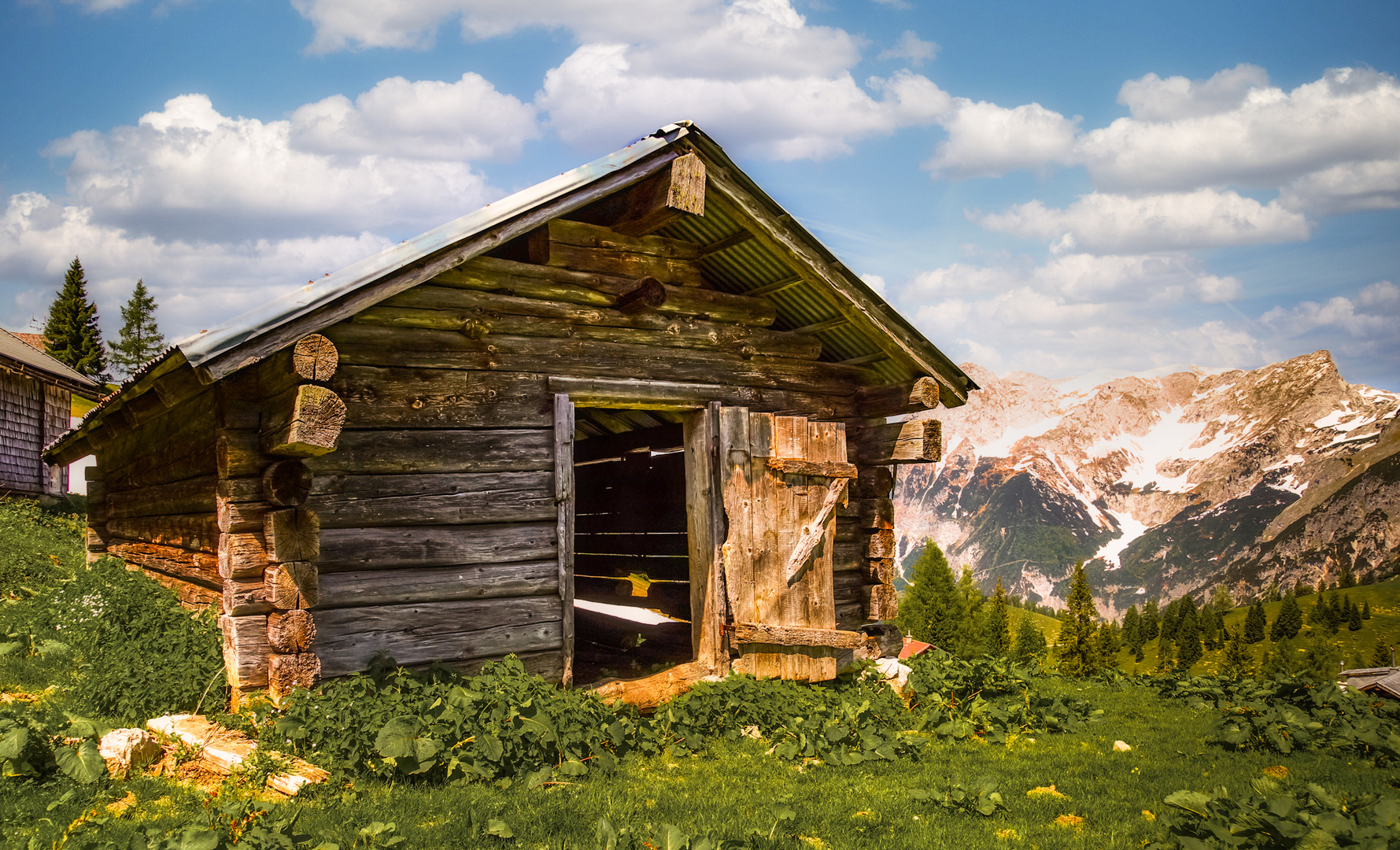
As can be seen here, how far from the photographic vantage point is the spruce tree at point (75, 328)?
40.1m

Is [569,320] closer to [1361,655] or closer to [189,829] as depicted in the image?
[189,829]

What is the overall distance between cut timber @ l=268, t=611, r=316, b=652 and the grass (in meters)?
0.93

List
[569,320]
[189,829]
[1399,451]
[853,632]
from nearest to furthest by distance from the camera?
[189,829], [569,320], [853,632], [1399,451]

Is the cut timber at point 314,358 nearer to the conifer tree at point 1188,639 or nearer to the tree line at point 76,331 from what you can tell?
the tree line at point 76,331

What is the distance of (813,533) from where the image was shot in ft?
25.0

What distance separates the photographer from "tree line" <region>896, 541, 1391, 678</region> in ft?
205

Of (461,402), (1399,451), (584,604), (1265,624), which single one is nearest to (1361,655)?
A: (1265,624)

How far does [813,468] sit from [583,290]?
2642 millimetres

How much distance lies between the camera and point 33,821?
430cm

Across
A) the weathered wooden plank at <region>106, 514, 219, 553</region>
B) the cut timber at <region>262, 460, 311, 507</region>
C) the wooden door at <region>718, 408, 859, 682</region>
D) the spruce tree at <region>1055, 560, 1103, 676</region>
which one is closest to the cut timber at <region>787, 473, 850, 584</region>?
the wooden door at <region>718, 408, 859, 682</region>

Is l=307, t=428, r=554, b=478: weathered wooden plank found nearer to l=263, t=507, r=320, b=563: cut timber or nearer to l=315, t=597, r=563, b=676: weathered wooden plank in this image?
l=263, t=507, r=320, b=563: cut timber

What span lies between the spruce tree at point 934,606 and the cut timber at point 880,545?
58341 mm

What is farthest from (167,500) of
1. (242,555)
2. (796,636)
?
(796,636)

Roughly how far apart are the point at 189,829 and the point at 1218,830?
4.52 m
